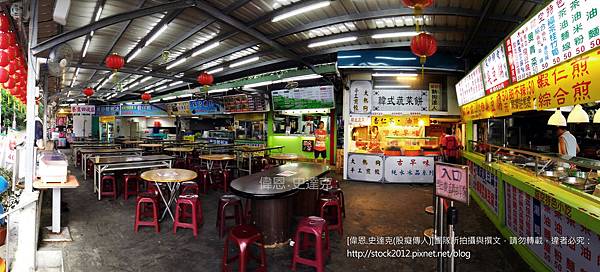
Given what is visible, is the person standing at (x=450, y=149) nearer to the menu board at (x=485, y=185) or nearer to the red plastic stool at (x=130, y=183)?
the menu board at (x=485, y=185)

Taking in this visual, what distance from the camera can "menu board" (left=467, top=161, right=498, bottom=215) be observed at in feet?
16.2

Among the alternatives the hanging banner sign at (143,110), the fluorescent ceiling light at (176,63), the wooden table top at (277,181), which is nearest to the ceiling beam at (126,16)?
the wooden table top at (277,181)

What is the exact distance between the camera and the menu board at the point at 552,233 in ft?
8.33

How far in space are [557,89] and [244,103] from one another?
11284mm

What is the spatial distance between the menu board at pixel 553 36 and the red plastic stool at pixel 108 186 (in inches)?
311

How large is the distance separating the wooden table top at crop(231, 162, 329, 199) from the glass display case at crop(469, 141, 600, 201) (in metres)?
3.05

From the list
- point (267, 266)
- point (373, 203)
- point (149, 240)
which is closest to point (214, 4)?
point (149, 240)

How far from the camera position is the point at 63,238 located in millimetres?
3992

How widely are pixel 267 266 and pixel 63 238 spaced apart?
3.08 m

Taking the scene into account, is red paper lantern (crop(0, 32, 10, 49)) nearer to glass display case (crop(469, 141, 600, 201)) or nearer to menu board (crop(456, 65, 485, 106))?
glass display case (crop(469, 141, 600, 201))

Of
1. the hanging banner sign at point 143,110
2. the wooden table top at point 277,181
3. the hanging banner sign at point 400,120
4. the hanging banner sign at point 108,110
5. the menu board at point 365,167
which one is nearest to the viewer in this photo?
the wooden table top at point 277,181

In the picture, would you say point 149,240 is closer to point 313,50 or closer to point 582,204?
point 582,204

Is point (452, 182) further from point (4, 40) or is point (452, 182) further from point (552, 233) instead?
point (4, 40)

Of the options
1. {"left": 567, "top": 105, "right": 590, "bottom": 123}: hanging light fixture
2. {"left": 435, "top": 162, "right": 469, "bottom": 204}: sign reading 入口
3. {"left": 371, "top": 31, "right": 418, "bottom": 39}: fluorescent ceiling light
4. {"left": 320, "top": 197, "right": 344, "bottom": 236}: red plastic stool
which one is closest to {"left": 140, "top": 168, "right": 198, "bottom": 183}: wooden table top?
{"left": 320, "top": 197, "right": 344, "bottom": 236}: red plastic stool
